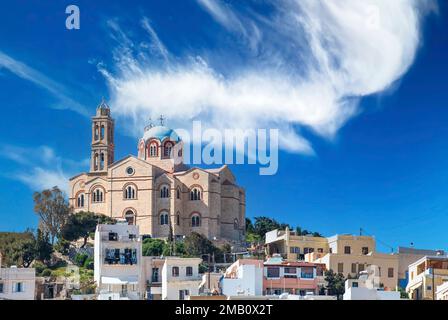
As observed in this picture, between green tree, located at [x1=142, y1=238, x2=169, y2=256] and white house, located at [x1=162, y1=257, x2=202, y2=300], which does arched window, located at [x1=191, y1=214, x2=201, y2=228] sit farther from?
white house, located at [x1=162, y1=257, x2=202, y2=300]

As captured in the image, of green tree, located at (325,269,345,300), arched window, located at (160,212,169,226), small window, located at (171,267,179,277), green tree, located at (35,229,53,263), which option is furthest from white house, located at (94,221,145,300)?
arched window, located at (160,212,169,226)

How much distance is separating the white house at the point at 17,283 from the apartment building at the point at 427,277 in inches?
276

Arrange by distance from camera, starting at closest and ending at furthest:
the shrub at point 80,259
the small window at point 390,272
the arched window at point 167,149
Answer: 1. the small window at point 390,272
2. the shrub at point 80,259
3. the arched window at point 167,149

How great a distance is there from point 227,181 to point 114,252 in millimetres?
11700

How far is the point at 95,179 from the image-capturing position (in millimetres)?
36969

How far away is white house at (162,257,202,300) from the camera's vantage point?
75.2 feet

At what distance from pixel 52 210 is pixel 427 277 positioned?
41.9 feet

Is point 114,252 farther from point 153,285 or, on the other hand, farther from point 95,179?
point 95,179

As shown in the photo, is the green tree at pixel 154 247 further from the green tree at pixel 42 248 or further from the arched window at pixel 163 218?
the arched window at pixel 163 218

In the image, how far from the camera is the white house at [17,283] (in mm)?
20312

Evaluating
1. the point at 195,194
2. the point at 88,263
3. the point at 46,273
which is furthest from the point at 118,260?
the point at 195,194

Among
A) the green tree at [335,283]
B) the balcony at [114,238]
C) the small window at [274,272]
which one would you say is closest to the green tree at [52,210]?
the balcony at [114,238]
